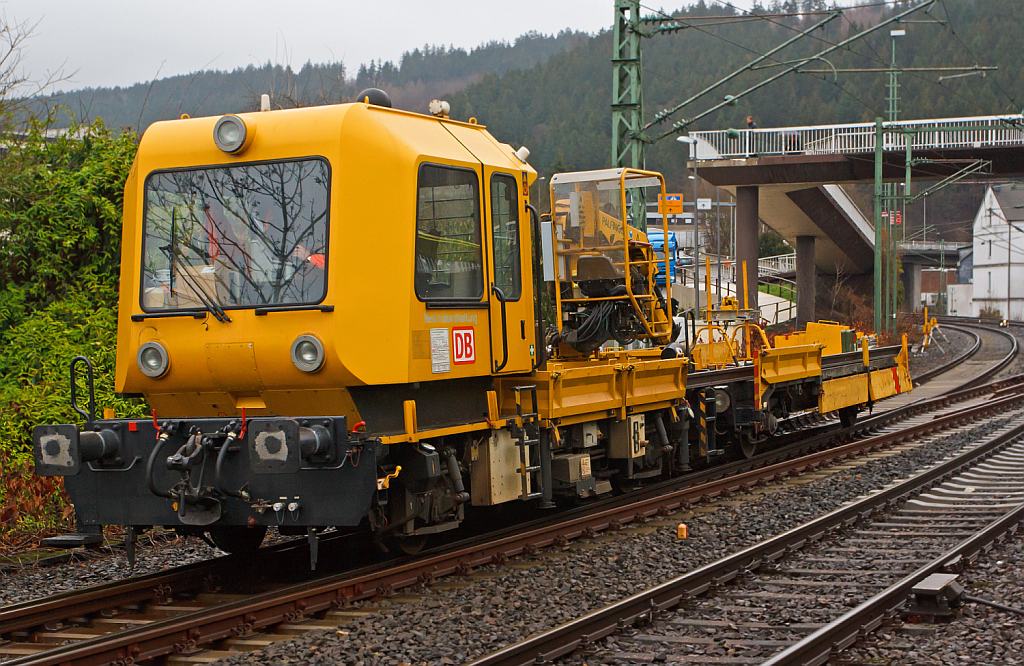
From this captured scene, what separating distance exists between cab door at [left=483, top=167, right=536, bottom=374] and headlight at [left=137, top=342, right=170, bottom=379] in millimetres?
2439

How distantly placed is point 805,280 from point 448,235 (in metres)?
41.2

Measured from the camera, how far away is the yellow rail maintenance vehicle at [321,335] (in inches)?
314

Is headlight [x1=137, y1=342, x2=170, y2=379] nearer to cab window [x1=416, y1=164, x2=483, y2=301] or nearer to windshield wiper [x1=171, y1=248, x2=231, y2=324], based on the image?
windshield wiper [x1=171, y1=248, x2=231, y2=324]

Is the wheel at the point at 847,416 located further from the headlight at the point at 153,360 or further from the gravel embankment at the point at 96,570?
the headlight at the point at 153,360

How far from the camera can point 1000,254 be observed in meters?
94.3

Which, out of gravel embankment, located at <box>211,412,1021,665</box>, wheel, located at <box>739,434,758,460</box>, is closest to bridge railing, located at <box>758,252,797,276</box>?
wheel, located at <box>739,434,758,460</box>

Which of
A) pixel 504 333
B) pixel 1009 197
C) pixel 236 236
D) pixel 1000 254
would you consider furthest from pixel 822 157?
pixel 1009 197

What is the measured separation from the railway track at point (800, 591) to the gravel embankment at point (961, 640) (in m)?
0.13

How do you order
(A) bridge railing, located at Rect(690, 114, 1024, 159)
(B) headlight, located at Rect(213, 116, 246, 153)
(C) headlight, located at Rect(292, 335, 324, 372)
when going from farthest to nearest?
(A) bridge railing, located at Rect(690, 114, 1024, 159) → (B) headlight, located at Rect(213, 116, 246, 153) → (C) headlight, located at Rect(292, 335, 324, 372)

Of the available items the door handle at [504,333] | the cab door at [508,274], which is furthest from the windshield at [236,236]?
the door handle at [504,333]

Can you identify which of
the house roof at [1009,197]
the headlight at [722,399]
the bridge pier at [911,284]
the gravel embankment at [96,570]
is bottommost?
the gravel embankment at [96,570]

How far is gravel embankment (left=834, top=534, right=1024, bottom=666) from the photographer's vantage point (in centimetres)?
646

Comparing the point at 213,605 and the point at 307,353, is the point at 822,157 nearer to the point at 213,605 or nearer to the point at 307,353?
the point at 307,353

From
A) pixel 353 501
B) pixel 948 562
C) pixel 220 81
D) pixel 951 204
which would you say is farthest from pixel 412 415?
pixel 951 204
